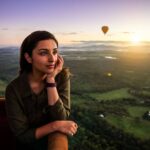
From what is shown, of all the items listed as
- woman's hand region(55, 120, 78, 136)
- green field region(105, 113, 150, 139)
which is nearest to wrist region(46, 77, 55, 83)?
woman's hand region(55, 120, 78, 136)

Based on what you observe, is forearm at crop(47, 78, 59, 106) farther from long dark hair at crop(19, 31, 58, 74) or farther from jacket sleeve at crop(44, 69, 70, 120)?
long dark hair at crop(19, 31, 58, 74)

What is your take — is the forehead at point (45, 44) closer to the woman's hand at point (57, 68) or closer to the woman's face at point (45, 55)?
the woman's face at point (45, 55)

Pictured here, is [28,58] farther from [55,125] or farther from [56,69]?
[55,125]

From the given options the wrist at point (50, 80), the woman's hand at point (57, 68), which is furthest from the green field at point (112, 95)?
the wrist at point (50, 80)

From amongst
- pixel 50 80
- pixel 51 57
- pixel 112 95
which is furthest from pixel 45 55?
pixel 112 95

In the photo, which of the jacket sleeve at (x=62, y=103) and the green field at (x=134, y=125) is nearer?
the jacket sleeve at (x=62, y=103)

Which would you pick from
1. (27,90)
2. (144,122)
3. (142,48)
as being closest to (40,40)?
(27,90)
